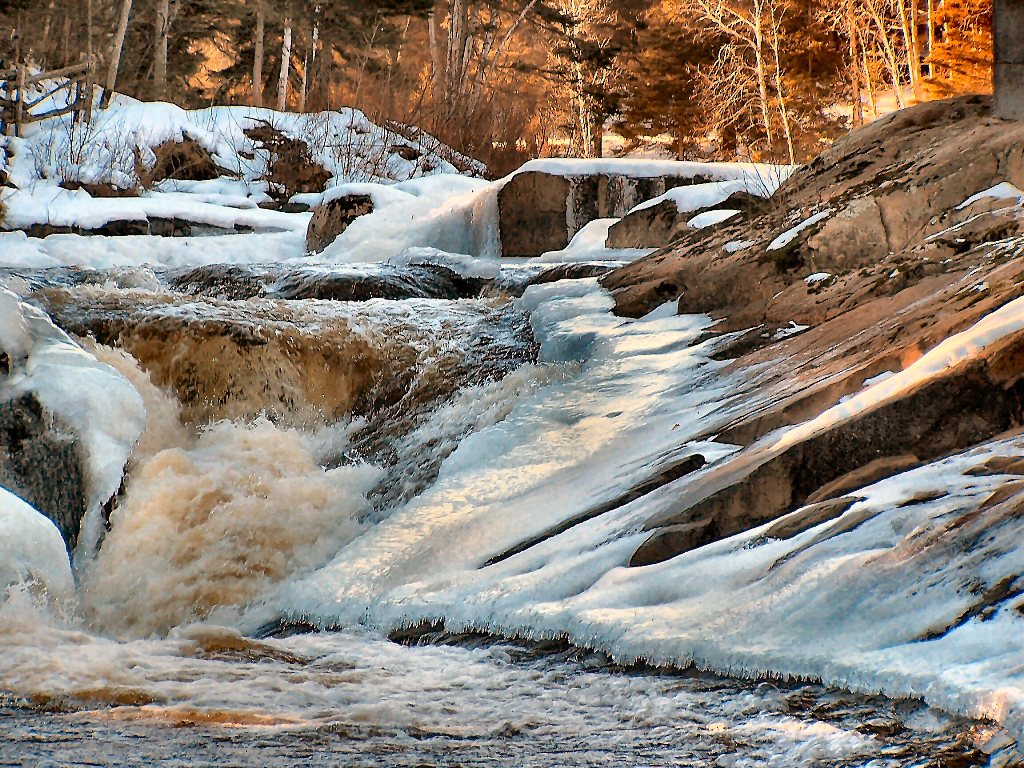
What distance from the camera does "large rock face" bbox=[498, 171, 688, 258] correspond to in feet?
32.1

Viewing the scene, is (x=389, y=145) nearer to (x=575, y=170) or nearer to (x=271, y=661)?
(x=575, y=170)

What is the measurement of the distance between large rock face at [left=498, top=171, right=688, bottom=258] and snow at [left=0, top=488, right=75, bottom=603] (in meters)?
7.12

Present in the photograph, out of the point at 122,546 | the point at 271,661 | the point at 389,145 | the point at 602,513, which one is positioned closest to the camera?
the point at 271,661

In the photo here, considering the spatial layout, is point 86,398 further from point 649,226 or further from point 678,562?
point 649,226

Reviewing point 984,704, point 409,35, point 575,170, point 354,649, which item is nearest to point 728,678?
point 984,704

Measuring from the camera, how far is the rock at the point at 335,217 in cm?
1109

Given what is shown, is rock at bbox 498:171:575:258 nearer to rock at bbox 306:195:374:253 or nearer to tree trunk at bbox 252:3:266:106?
rock at bbox 306:195:374:253

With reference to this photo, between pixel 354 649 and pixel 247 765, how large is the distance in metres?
1.12

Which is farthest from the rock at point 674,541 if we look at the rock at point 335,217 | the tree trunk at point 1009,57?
the rock at point 335,217

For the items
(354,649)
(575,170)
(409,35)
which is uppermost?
(409,35)

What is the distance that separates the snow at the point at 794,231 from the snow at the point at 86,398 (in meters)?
3.09

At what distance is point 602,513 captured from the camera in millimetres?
3178

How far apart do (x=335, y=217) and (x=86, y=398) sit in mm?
7591

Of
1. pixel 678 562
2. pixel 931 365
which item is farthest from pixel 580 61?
pixel 678 562
